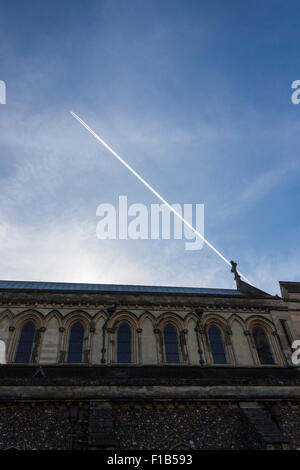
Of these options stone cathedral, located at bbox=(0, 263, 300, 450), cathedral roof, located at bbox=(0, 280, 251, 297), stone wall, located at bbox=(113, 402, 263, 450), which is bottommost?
stone wall, located at bbox=(113, 402, 263, 450)

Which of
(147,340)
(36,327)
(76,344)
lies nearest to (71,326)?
(76,344)

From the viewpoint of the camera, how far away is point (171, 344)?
642 inches

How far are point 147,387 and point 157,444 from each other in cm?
189

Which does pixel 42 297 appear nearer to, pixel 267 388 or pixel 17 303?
pixel 17 303

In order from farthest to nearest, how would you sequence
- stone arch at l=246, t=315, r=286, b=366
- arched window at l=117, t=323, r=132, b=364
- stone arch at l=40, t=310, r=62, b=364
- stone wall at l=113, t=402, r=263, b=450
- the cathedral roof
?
the cathedral roof, stone arch at l=246, t=315, r=286, b=366, arched window at l=117, t=323, r=132, b=364, stone arch at l=40, t=310, r=62, b=364, stone wall at l=113, t=402, r=263, b=450

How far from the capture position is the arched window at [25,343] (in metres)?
15.0

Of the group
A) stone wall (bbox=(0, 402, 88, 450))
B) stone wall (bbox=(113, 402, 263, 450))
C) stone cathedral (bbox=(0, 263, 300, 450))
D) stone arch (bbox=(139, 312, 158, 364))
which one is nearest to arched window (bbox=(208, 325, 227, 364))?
stone cathedral (bbox=(0, 263, 300, 450))

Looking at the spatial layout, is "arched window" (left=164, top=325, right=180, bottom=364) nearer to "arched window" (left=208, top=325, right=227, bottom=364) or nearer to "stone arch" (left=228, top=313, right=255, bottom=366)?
"arched window" (left=208, top=325, right=227, bottom=364)

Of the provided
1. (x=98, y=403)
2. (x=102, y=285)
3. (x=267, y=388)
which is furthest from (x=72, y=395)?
(x=102, y=285)

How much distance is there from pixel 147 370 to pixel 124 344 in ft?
5.75

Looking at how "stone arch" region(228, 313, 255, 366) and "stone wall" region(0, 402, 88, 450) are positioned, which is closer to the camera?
"stone wall" region(0, 402, 88, 450)

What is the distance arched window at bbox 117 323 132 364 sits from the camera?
15.5m

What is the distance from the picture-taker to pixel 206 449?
1140 cm

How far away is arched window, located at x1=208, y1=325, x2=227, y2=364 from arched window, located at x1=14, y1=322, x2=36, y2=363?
8.30 m
